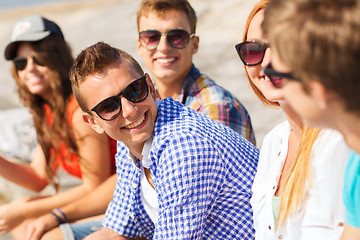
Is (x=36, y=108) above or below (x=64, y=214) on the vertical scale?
above

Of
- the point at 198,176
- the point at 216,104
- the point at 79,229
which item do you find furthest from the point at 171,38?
the point at 198,176

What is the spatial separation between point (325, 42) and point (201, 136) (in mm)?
951

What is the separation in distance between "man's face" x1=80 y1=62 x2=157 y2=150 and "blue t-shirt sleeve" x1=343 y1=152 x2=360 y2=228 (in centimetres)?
86

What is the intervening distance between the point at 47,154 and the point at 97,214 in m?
0.63

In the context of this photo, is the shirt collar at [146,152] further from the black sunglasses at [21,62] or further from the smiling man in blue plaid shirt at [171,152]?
the black sunglasses at [21,62]

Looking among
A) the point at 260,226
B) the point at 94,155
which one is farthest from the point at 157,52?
the point at 260,226

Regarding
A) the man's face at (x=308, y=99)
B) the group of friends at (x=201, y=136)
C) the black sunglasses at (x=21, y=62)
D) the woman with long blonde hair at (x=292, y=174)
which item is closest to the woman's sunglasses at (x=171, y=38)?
the group of friends at (x=201, y=136)

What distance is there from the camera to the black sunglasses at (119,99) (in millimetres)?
1921

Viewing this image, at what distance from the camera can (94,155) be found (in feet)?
9.21

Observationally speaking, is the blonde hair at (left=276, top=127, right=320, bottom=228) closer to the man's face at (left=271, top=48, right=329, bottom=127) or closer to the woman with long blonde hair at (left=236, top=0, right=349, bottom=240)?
the woman with long blonde hair at (left=236, top=0, right=349, bottom=240)

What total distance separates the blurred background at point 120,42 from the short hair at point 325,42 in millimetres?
2918

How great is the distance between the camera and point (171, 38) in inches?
118

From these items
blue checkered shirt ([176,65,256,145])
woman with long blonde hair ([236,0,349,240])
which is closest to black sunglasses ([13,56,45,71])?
blue checkered shirt ([176,65,256,145])

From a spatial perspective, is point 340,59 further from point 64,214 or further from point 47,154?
point 47,154
